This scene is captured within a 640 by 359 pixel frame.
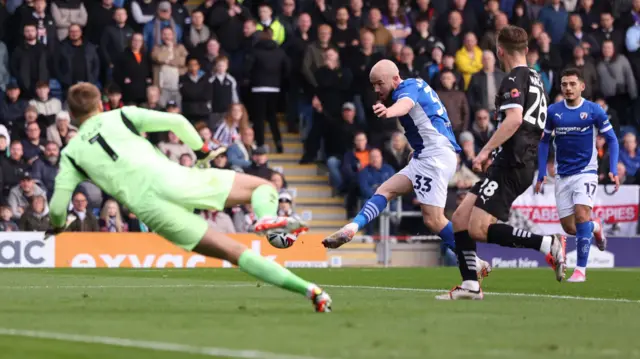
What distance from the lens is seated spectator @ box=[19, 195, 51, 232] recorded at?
23141mm

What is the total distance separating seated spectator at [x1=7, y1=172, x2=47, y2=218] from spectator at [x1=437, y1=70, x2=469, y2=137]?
7665 mm

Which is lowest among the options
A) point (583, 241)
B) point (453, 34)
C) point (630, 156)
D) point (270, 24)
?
point (583, 241)

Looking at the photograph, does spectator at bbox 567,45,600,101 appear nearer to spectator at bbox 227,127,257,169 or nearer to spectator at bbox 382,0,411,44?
spectator at bbox 382,0,411,44

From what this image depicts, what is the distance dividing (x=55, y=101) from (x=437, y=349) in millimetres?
16822

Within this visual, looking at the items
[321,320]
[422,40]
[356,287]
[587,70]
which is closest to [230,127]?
[422,40]

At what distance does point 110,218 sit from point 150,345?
15.3 metres

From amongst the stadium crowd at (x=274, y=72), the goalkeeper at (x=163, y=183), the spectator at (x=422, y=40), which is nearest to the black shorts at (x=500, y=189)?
the goalkeeper at (x=163, y=183)

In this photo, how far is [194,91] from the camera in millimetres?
25422

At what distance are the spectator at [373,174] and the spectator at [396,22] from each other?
144 inches

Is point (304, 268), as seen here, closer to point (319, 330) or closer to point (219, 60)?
point (219, 60)

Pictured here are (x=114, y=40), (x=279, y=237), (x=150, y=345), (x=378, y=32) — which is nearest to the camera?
(x=150, y=345)

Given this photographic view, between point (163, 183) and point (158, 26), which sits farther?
point (158, 26)

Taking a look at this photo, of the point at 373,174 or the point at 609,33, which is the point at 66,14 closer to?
the point at 373,174

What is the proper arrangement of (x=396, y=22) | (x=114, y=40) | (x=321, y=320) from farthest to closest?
(x=396, y=22), (x=114, y=40), (x=321, y=320)
